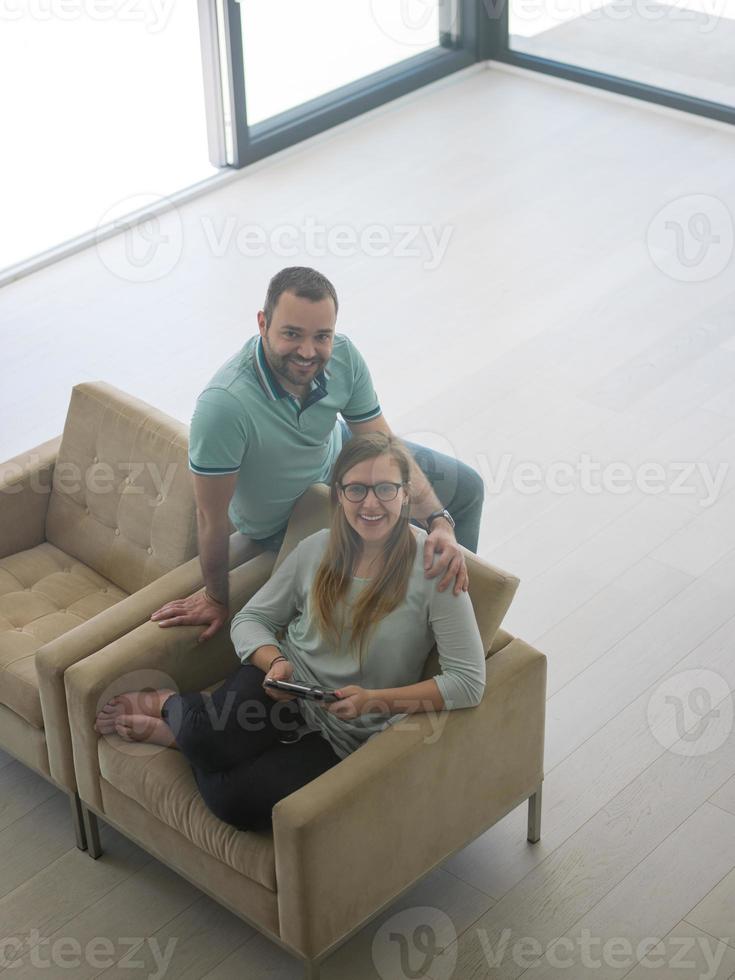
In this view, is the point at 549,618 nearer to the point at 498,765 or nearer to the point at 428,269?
the point at 498,765

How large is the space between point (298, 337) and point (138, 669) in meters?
0.88

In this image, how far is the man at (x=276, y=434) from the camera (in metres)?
3.37

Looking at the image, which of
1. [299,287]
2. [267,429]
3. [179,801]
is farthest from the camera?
[267,429]

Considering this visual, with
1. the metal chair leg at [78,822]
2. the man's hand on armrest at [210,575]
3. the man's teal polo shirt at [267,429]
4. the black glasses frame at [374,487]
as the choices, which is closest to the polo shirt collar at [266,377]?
the man's teal polo shirt at [267,429]

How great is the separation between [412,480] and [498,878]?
1006mm

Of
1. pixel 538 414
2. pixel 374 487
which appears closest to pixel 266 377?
pixel 374 487

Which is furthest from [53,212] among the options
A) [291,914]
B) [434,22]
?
[291,914]

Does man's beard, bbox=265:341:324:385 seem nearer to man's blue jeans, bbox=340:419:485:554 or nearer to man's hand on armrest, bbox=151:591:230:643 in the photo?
man's blue jeans, bbox=340:419:485:554

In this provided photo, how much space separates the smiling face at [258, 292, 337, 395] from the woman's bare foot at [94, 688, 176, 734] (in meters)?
0.81

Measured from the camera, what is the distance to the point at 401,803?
3145 millimetres

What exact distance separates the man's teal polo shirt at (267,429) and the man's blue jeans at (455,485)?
0.86 ft

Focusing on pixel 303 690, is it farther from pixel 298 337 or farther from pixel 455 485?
pixel 455 485

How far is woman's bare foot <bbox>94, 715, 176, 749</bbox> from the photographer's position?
11.0 feet

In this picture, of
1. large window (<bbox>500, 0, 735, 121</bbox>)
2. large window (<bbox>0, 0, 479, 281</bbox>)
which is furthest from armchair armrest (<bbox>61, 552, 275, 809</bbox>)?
large window (<bbox>500, 0, 735, 121</bbox>)
